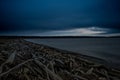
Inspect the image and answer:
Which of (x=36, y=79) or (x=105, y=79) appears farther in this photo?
(x=105, y=79)

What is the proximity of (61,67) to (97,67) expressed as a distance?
1136mm

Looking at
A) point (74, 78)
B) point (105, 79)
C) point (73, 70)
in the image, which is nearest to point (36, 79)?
point (74, 78)

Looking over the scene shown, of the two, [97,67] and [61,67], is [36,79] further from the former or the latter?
[97,67]

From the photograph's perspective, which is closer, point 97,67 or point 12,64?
point 12,64

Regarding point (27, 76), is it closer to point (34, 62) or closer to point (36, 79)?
point (36, 79)

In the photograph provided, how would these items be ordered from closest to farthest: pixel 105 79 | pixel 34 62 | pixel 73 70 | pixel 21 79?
pixel 21 79 → pixel 105 79 → pixel 73 70 → pixel 34 62

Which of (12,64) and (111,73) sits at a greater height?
(12,64)

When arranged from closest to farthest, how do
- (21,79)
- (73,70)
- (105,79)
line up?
(21,79)
(105,79)
(73,70)

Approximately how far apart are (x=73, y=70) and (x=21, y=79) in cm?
139

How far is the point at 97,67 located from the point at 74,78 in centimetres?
156

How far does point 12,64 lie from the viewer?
4.45m

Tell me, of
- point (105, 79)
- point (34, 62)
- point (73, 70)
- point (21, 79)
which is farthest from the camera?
point (34, 62)

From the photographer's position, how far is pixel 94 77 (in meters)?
3.88

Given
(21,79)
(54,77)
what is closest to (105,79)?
(54,77)
